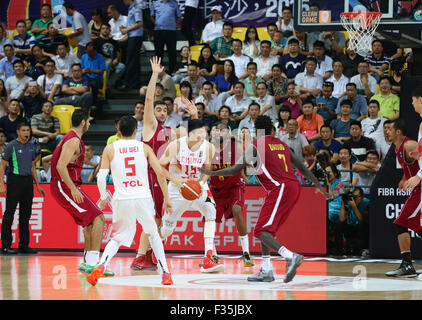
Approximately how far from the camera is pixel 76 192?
10.0m

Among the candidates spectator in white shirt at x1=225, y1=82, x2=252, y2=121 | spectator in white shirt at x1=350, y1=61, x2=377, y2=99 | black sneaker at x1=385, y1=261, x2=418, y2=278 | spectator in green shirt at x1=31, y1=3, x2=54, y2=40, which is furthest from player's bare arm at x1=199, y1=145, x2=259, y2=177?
spectator in green shirt at x1=31, y1=3, x2=54, y2=40

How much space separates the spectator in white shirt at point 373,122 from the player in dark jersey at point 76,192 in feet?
21.4

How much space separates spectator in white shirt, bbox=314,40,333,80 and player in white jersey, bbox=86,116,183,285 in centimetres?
842

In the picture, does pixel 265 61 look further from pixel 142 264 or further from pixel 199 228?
pixel 142 264

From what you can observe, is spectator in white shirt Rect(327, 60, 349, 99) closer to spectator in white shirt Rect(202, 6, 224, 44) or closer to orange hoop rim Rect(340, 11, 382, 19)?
spectator in white shirt Rect(202, 6, 224, 44)

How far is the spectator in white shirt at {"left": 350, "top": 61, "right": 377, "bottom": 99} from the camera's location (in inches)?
619

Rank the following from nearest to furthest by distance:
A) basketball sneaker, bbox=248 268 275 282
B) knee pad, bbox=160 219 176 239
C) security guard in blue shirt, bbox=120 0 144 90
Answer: basketball sneaker, bbox=248 268 275 282
knee pad, bbox=160 219 176 239
security guard in blue shirt, bbox=120 0 144 90

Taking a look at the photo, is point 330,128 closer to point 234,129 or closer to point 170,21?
point 234,129

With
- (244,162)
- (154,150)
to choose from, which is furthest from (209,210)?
(244,162)

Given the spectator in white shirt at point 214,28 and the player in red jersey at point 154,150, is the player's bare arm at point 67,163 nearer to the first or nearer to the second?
the player in red jersey at point 154,150

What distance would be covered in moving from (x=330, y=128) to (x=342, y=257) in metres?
2.85

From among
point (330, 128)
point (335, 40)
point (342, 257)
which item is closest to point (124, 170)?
point (342, 257)

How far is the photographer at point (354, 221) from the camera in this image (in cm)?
1284

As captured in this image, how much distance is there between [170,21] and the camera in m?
18.0
